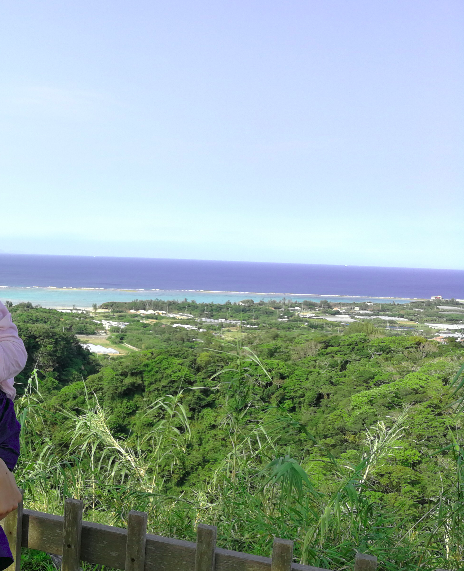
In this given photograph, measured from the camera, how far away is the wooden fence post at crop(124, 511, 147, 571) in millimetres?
1068

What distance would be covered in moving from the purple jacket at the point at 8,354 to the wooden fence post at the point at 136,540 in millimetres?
421

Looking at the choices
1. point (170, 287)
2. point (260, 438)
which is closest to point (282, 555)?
point (260, 438)

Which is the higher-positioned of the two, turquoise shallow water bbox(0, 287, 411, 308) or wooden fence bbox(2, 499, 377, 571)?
wooden fence bbox(2, 499, 377, 571)

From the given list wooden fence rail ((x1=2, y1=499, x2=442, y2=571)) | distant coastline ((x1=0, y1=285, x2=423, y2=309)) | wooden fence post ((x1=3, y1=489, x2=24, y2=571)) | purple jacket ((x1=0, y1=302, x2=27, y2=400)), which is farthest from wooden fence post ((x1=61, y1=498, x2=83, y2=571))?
distant coastline ((x1=0, y1=285, x2=423, y2=309))

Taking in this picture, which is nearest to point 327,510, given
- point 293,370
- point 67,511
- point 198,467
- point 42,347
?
point 67,511

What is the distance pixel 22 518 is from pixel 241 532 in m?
0.61

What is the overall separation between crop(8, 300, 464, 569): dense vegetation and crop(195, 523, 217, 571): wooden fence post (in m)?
0.21

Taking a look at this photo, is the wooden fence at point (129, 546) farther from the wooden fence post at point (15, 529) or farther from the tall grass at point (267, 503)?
the tall grass at point (267, 503)

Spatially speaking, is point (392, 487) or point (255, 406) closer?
point (255, 406)

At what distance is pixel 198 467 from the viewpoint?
673 cm

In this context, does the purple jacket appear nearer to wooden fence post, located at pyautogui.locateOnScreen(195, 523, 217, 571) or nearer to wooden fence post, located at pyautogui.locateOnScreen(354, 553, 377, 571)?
wooden fence post, located at pyautogui.locateOnScreen(195, 523, 217, 571)

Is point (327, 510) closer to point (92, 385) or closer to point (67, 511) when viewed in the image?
point (67, 511)

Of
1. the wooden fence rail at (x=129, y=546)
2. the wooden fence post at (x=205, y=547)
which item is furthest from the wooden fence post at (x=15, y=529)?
the wooden fence post at (x=205, y=547)

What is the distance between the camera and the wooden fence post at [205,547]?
1.02m
